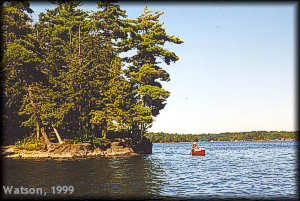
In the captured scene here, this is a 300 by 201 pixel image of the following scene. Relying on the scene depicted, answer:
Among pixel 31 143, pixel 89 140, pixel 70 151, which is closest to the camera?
pixel 70 151

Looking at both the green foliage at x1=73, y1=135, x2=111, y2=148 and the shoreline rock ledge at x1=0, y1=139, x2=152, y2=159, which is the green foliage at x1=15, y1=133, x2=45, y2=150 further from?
the green foliage at x1=73, y1=135, x2=111, y2=148

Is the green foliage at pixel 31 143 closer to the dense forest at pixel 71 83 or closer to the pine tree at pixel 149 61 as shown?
the dense forest at pixel 71 83

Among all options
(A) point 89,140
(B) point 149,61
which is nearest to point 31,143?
(A) point 89,140

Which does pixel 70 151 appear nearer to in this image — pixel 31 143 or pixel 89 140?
pixel 89 140

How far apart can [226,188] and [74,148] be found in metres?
28.1

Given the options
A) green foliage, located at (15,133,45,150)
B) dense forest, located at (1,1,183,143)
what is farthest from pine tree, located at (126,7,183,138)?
green foliage, located at (15,133,45,150)

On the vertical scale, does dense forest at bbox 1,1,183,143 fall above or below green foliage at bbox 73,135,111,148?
above

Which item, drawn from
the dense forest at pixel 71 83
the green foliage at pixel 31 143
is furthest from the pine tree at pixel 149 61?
the green foliage at pixel 31 143

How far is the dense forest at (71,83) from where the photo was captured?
132ft

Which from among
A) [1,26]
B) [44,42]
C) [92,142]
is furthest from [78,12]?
[92,142]

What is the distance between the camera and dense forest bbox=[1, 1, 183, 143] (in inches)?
1582

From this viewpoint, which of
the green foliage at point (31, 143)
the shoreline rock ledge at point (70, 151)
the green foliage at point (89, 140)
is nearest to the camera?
the shoreline rock ledge at point (70, 151)

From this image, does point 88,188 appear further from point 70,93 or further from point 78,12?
point 78,12

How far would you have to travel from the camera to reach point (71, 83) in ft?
134
